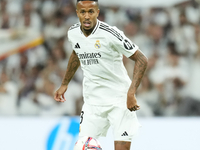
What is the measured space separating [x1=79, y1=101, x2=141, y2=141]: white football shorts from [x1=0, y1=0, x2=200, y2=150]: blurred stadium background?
122 inches

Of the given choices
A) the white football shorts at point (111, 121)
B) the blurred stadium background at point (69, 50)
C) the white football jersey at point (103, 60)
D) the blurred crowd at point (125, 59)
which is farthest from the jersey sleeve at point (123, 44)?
the blurred crowd at point (125, 59)

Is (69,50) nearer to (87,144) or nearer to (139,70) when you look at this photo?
(139,70)

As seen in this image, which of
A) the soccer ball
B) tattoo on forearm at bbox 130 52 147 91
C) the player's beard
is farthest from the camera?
the player's beard

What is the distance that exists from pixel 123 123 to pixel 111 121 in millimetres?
116

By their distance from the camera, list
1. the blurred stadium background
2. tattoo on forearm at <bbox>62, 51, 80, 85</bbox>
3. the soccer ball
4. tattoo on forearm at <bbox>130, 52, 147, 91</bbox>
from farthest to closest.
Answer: the blurred stadium background → tattoo on forearm at <bbox>62, 51, 80, 85</bbox> → tattoo on forearm at <bbox>130, 52, 147, 91</bbox> → the soccer ball

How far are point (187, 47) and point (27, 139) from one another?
12.9 ft

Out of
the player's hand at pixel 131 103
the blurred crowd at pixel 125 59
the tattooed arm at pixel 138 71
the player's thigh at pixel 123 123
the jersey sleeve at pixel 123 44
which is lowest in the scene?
the player's thigh at pixel 123 123

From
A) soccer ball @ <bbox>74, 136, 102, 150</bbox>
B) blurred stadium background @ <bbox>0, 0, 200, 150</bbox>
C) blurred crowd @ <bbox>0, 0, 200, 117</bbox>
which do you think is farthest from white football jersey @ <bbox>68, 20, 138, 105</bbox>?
blurred crowd @ <bbox>0, 0, 200, 117</bbox>

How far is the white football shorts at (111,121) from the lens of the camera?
3227mm

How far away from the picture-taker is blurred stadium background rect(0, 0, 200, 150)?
693 centimetres

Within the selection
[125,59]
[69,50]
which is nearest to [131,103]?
[125,59]

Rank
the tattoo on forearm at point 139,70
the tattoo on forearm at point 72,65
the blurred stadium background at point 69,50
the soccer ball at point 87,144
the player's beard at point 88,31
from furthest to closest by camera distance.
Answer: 1. the blurred stadium background at point 69,50
2. the tattoo on forearm at point 72,65
3. the player's beard at point 88,31
4. the tattoo on forearm at point 139,70
5. the soccer ball at point 87,144

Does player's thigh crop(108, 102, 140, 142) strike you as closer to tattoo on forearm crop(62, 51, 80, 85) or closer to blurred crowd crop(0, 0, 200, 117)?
tattoo on forearm crop(62, 51, 80, 85)

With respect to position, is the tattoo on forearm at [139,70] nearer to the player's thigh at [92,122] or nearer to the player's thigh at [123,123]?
the player's thigh at [123,123]
